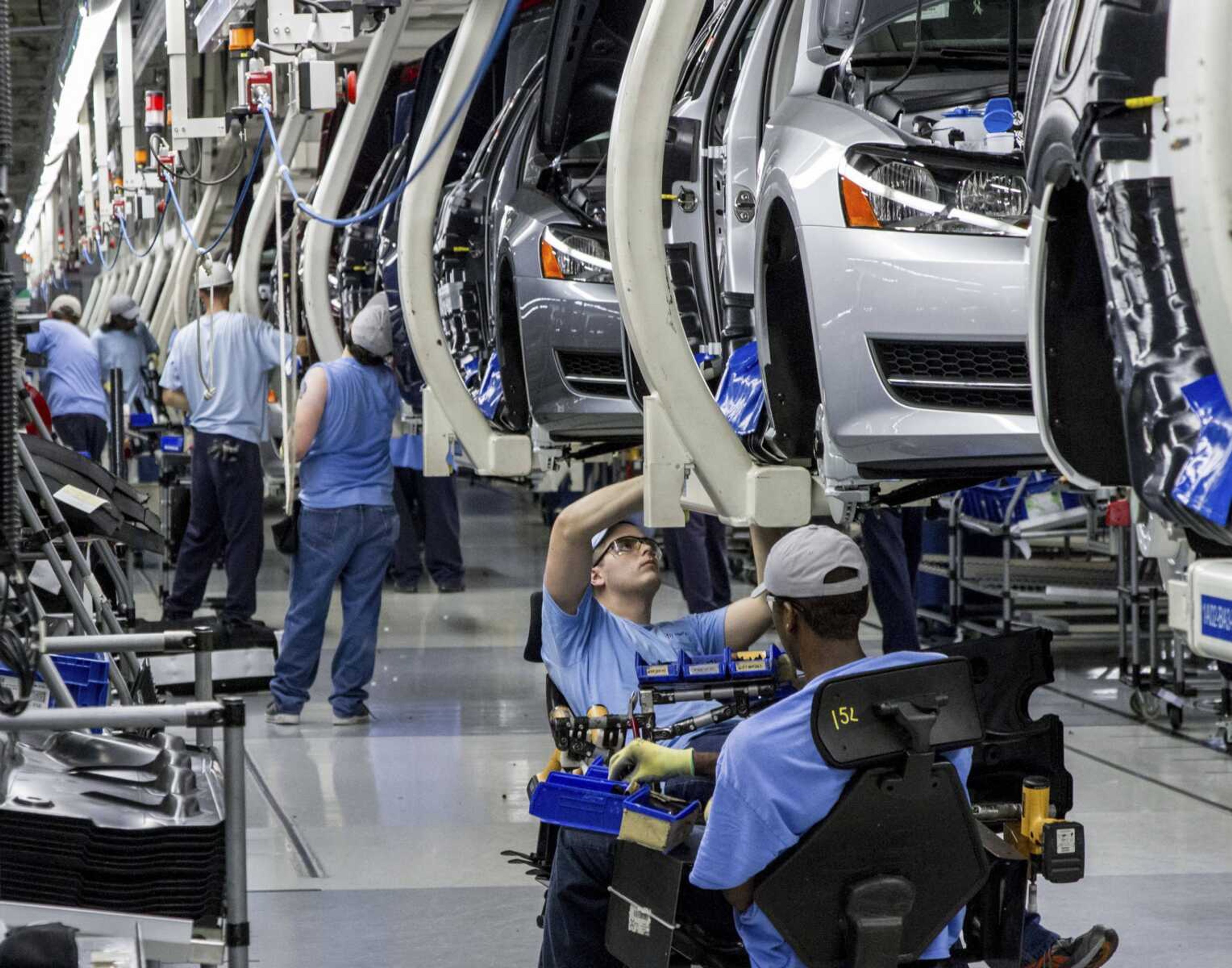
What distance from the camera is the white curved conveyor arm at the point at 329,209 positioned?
924 cm

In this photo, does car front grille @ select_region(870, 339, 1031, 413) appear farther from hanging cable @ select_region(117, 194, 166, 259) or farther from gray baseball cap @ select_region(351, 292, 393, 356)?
hanging cable @ select_region(117, 194, 166, 259)

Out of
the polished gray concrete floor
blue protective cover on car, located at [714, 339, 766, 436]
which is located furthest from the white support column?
blue protective cover on car, located at [714, 339, 766, 436]

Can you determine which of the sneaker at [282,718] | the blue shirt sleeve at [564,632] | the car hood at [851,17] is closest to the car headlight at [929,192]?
the car hood at [851,17]

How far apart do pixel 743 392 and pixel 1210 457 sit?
3041mm

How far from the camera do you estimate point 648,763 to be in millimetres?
3326

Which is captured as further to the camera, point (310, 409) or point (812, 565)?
point (310, 409)

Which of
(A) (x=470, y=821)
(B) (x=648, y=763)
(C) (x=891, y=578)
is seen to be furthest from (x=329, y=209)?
(B) (x=648, y=763)

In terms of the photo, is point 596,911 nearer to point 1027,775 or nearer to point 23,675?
point 1027,775

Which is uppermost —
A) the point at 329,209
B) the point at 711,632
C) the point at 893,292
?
the point at 893,292

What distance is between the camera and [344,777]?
6.88 meters

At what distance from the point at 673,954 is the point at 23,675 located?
1510 mm

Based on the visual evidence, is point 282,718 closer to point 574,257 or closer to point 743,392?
point 574,257

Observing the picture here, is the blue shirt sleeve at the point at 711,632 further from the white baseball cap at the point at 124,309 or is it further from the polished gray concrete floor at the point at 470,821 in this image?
the white baseball cap at the point at 124,309

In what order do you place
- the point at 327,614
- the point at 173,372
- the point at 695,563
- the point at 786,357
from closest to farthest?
the point at 786,357
the point at 327,614
the point at 695,563
the point at 173,372
